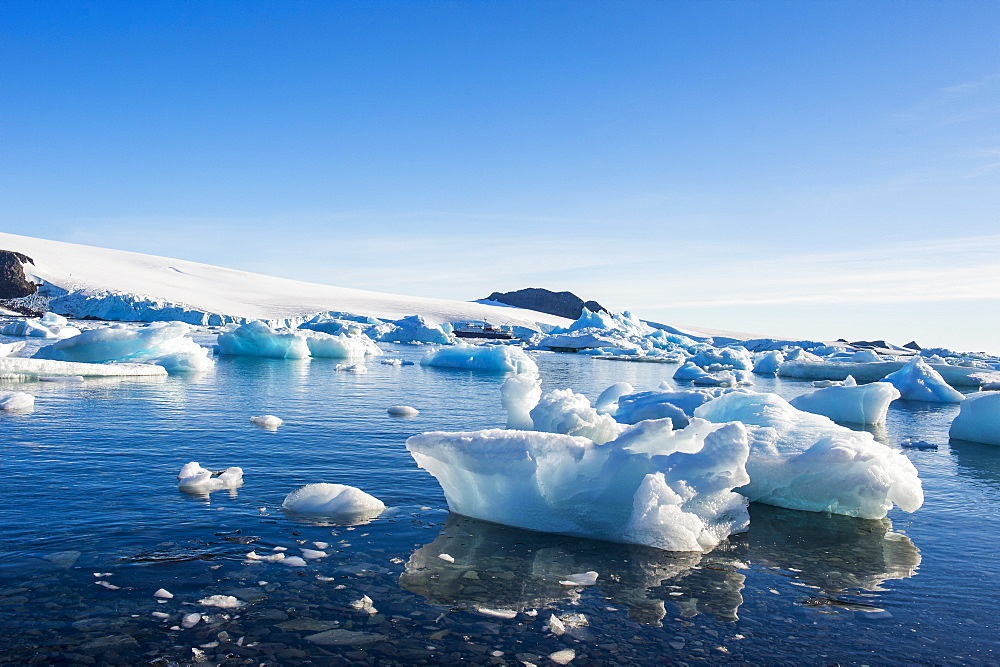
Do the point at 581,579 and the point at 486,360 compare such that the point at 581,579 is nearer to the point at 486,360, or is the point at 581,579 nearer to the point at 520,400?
A: the point at 520,400

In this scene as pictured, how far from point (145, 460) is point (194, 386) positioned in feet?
21.3

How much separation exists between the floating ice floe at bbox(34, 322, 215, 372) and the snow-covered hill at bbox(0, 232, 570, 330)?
740 inches

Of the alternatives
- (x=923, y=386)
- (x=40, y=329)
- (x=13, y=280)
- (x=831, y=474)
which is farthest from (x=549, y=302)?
(x=831, y=474)

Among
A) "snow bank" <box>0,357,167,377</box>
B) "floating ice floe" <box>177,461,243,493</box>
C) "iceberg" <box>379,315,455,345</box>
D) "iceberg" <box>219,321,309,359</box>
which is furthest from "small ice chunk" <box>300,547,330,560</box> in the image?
"iceberg" <box>379,315,455,345</box>

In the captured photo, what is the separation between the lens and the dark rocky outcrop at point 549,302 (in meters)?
91.6

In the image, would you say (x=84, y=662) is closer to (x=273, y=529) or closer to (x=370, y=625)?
(x=370, y=625)

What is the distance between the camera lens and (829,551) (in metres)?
4.20

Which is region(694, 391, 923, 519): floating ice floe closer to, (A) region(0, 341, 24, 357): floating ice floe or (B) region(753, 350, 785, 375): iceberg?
(A) region(0, 341, 24, 357): floating ice floe

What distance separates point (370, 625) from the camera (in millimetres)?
2881

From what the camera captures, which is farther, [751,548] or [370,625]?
[751,548]

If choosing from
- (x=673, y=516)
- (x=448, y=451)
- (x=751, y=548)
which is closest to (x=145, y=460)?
(x=448, y=451)

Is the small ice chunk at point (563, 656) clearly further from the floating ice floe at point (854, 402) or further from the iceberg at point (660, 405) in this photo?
the floating ice floe at point (854, 402)

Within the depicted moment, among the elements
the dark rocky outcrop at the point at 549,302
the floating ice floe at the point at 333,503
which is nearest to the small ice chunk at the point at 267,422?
the floating ice floe at the point at 333,503

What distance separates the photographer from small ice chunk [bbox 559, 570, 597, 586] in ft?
11.3
